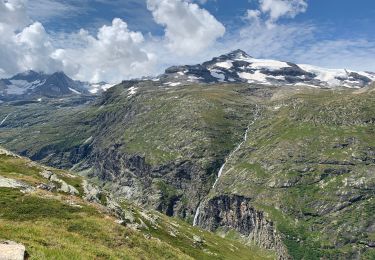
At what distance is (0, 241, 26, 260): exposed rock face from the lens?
18.8 m

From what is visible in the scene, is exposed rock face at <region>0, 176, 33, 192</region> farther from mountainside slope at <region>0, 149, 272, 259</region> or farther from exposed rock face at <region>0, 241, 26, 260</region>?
exposed rock face at <region>0, 241, 26, 260</region>

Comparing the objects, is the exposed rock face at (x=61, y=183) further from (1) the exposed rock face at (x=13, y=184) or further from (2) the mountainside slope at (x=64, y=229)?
(1) the exposed rock face at (x=13, y=184)

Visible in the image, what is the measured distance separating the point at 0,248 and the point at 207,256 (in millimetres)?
99796

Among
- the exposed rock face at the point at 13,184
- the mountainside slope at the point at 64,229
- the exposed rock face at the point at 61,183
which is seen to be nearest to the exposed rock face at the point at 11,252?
the mountainside slope at the point at 64,229

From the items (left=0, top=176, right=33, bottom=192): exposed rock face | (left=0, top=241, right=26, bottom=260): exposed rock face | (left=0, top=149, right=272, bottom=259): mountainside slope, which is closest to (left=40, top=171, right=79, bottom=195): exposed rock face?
(left=0, top=149, right=272, bottom=259): mountainside slope

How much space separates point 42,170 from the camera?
106688 mm

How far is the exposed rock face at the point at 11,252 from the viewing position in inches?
739

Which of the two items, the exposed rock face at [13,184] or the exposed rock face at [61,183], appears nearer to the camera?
the exposed rock face at [13,184]

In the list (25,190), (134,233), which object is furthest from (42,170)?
(134,233)

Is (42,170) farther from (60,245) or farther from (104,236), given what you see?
(60,245)

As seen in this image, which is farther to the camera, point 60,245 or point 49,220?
point 49,220

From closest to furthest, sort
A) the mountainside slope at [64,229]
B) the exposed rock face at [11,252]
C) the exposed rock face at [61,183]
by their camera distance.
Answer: the exposed rock face at [11,252] < the mountainside slope at [64,229] < the exposed rock face at [61,183]

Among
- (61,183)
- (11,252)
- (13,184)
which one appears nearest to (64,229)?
(13,184)

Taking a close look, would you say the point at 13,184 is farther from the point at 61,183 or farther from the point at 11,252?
the point at 11,252
